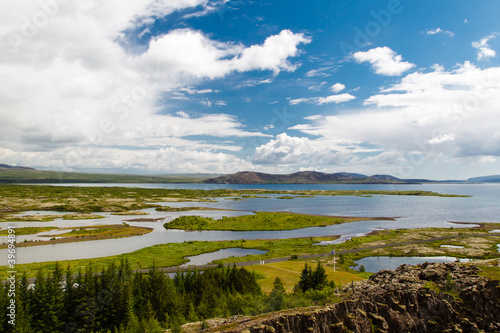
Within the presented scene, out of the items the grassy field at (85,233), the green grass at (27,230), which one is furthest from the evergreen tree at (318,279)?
the green grass at (27,230)

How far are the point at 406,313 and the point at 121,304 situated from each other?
1558 inches

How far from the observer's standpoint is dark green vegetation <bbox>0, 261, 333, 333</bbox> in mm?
42031

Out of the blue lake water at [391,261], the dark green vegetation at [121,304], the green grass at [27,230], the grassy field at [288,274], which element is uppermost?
the dark green vegetation at [121,304]

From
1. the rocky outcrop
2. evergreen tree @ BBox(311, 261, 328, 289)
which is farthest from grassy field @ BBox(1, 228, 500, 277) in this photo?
the rocky outcrop

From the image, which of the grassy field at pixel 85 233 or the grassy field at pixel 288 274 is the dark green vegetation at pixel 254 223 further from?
the grassy field at pixel 288 274

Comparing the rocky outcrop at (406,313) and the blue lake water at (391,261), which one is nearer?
the rocky outcrop at (406,313)

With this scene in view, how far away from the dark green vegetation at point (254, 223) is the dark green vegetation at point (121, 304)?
92052 millimetres

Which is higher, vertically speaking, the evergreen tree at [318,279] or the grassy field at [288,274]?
the evergreen tree at [318,279]

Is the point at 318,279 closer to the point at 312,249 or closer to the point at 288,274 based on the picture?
the point at 288,274

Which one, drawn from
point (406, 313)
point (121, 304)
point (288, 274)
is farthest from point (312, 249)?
point (406, 313)

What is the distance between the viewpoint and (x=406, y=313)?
3114 centimetres

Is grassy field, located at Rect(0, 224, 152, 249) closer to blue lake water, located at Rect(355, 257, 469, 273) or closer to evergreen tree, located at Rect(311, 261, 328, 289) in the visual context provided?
blue lake water, located at Rect(355, 257, 469, 273)

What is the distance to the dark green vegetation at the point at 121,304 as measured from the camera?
138ft

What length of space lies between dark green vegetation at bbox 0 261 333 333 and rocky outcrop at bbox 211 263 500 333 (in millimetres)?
9544
